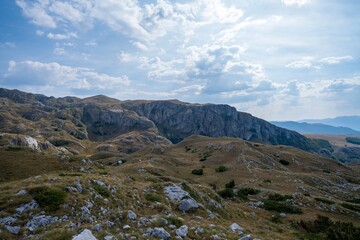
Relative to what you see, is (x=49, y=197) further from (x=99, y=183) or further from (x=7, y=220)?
(x=99, y=183)

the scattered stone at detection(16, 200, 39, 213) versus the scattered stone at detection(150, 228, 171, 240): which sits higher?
the scattered stone at detection(16, 200, 39, 213)

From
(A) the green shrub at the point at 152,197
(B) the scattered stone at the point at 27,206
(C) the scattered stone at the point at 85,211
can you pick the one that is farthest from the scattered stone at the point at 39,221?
(A) the green shrub at the point at 152,197

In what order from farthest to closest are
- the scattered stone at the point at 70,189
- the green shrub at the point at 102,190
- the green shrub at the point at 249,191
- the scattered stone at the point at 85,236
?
the green shrub at the point at 249,191
the green shrub at the point at 102,190
the scattered stone at the point at 70,189
the scattered stone at the point at 85,236

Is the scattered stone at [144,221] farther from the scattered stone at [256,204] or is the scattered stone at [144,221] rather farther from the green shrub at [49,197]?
the scattered stone at [256,204]

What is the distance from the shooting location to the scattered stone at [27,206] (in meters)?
18.5

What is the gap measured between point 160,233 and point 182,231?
175cm

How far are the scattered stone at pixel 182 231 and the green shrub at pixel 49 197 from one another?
28.4ft

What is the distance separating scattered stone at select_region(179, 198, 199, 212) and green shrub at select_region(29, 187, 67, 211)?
33.7ft

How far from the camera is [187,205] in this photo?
2559 centimetres

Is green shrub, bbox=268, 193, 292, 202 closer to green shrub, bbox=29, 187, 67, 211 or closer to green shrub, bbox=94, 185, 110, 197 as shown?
green shrub, bbox=94, 185, 110, 197

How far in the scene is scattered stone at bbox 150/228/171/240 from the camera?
683 inches

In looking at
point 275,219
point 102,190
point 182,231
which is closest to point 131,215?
point 182,231

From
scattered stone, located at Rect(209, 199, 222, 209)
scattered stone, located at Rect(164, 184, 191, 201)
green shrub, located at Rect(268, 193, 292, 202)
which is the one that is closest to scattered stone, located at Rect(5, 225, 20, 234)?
scattered stone, located at Rect(164, 184, 191, 201)

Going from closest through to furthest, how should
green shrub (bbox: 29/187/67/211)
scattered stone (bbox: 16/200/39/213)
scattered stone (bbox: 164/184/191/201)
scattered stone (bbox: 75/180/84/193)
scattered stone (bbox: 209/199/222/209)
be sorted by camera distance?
scattered stone (bbox: 16/200/39/213) < green shrub (bbox: 29/187/67/211) < scattered stone (bbox: 75/180/84/193) < scattered stone (bbox: 164/184/191/201) < scattered stone (bbox: 209/199/222/209)
